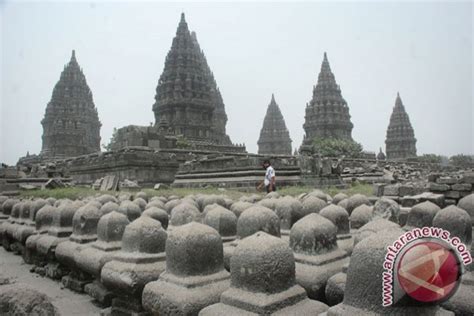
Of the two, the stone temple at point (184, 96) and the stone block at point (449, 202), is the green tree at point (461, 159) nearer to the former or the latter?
the stone temple at point (184, 96)

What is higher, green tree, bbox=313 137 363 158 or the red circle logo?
green tree, bbox=313 137 363 158

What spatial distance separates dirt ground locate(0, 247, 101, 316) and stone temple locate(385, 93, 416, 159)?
55.4m

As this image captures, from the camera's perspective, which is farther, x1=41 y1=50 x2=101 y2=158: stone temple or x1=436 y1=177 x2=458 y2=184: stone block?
x1=41 y1=50 x2=101 y2=158: stone temple

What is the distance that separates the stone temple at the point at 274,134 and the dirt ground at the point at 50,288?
→ 5151 centimetres

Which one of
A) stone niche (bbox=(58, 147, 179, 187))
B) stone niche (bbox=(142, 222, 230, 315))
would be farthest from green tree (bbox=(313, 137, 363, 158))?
stone niche (bbox=(142, 222, 230, 315))

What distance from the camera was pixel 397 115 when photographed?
55719mm

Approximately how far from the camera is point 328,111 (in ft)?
163

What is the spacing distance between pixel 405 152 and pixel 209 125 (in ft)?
103

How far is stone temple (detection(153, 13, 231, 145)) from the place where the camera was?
3662 centimetres

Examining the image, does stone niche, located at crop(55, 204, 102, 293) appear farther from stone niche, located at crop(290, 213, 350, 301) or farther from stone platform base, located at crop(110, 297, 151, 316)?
stone niche, located at crop(290, 213, 350, 301)

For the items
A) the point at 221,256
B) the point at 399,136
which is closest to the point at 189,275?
the point at 221,256

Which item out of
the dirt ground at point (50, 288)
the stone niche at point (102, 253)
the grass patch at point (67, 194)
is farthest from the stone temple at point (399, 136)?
the stone niche at point (102, 253)

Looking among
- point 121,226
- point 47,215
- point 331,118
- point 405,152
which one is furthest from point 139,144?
point 405,152

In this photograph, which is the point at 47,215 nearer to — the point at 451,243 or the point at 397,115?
the point at 451,243
